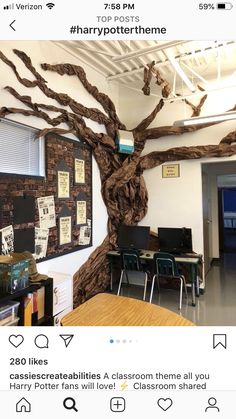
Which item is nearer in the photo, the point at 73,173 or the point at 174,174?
the point at 73,173

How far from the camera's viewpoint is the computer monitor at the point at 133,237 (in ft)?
12.7

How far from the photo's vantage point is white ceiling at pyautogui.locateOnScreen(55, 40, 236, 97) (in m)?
3.02

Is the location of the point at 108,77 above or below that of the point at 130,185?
above

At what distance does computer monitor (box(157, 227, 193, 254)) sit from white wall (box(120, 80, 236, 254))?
11.5 inches
